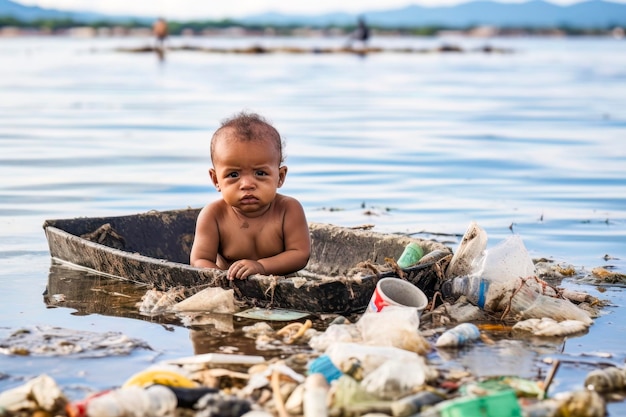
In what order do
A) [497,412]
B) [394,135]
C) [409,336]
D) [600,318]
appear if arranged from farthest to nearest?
[394,135] → [600,318] → [409,336] → [497,412]

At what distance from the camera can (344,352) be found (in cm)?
508

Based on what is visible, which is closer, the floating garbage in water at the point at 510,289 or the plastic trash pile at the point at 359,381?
the plastic trash pile at the point at 359,381

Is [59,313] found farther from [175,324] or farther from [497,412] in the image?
[497,412]

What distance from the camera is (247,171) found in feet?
22.2

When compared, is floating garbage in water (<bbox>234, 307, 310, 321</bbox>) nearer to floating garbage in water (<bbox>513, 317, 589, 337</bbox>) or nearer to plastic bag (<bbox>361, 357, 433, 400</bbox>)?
floating garbage in water (<bbox>513, 317, 589, 337</bbox>)

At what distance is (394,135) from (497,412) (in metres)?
14.4

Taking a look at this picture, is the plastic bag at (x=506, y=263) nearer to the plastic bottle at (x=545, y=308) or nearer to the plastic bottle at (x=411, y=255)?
the plastic bottle at (x=545, y=308)

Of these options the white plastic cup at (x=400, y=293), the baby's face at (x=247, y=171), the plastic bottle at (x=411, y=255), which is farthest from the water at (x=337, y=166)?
the plastic bottle at (x=411, y=255)

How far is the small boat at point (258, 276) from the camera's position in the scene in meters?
6.24

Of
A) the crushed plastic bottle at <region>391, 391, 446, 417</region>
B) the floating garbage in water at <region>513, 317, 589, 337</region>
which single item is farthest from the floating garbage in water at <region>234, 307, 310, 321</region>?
the crushed plastic bottle at <region>391, 391, 446, 417</region>

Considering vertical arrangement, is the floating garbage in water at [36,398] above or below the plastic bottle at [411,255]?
below

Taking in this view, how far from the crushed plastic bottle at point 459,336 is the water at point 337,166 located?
0.47ft

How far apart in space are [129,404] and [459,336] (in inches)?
78.0

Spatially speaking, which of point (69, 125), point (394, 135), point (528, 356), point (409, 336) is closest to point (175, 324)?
point (409, 336)
